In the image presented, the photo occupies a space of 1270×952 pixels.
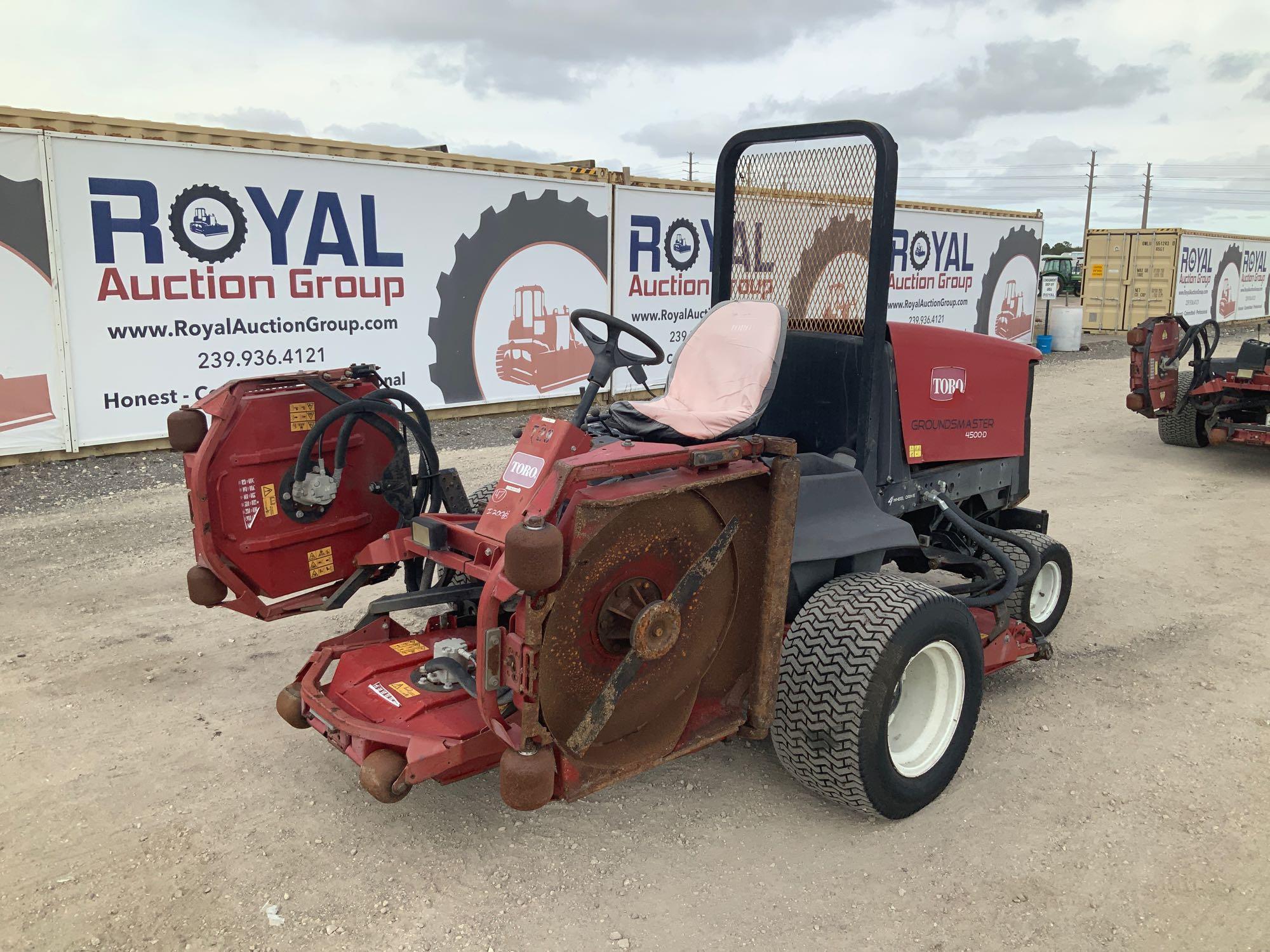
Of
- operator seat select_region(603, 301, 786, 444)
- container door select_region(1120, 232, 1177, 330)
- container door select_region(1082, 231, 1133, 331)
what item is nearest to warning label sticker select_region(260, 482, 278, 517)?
operator seat select_region(603, 301, 786, 444)

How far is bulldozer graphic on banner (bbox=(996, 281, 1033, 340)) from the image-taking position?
1569 cm

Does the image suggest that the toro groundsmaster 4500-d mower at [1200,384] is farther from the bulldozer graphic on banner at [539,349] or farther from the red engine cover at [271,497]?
the red engine cover at [271,497]

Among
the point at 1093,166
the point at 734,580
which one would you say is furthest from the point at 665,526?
the point at 1093,166

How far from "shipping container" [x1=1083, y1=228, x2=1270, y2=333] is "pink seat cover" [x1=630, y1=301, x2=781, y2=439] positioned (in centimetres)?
1912

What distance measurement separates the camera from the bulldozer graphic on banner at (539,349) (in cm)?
959

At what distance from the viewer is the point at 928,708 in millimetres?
3164

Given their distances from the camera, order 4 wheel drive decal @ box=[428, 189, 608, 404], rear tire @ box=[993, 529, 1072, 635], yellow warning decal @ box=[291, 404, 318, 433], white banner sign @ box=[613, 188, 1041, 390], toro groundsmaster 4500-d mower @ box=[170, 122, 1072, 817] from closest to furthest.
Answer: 1. toro groundsmaster 4500-d mower @ box=[170, 122, 1072, 817]
2. yellow warning decal @ box=[291, 404, 318, 433]
3. rear tire @ box=[993, 529, 1072, 635]
4. 4 wheel drive decal @ box=[428, 189, 608, 404]
5. white banner sign @ box=[613, 188, 1041, 390]

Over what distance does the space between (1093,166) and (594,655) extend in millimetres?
Answer: 59149

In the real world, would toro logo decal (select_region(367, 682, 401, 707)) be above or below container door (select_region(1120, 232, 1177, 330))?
below

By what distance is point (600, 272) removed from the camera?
400 inches

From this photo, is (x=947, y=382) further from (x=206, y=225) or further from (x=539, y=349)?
(x=539, y=349)

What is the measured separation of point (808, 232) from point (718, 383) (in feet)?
Answer: 2.56

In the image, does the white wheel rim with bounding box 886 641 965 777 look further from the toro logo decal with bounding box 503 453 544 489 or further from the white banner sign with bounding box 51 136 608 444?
the white banner sign with bounding box 51 136 608 444

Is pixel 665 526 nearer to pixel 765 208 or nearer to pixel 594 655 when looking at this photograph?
pixel 594 655
